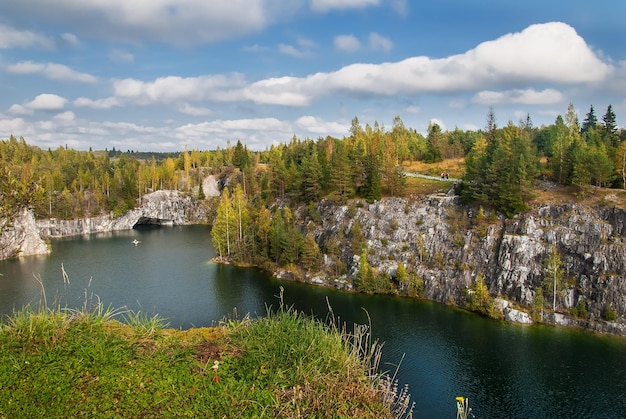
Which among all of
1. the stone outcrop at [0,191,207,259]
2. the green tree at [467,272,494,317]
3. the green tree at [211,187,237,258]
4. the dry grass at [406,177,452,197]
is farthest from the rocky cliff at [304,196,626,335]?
the stone outcrop at [0,191,207,259]

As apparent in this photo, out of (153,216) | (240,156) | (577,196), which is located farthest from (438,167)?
(153,216)

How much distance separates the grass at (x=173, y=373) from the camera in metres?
9.61

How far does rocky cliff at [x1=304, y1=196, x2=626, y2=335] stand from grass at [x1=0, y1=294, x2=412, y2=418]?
38.8m

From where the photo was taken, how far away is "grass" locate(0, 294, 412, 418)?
9.61m

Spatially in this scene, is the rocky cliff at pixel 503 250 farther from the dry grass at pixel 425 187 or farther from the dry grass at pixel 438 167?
the dry grass at pixel 438 167

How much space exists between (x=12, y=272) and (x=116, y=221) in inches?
1837

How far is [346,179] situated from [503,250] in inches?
949

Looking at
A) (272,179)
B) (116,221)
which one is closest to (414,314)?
(272,179)

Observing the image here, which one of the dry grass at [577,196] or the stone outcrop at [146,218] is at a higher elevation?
the dry grass at [577,196]

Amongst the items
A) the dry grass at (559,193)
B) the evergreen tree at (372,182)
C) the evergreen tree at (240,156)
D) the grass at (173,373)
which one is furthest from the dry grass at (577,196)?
the evergreen tree at (240,156)

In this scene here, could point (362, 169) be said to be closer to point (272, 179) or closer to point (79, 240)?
point (272, 179)

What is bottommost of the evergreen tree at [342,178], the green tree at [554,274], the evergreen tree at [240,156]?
the green tree at [554,274]

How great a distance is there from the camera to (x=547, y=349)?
1436 inches

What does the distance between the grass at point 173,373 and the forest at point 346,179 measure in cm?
386
